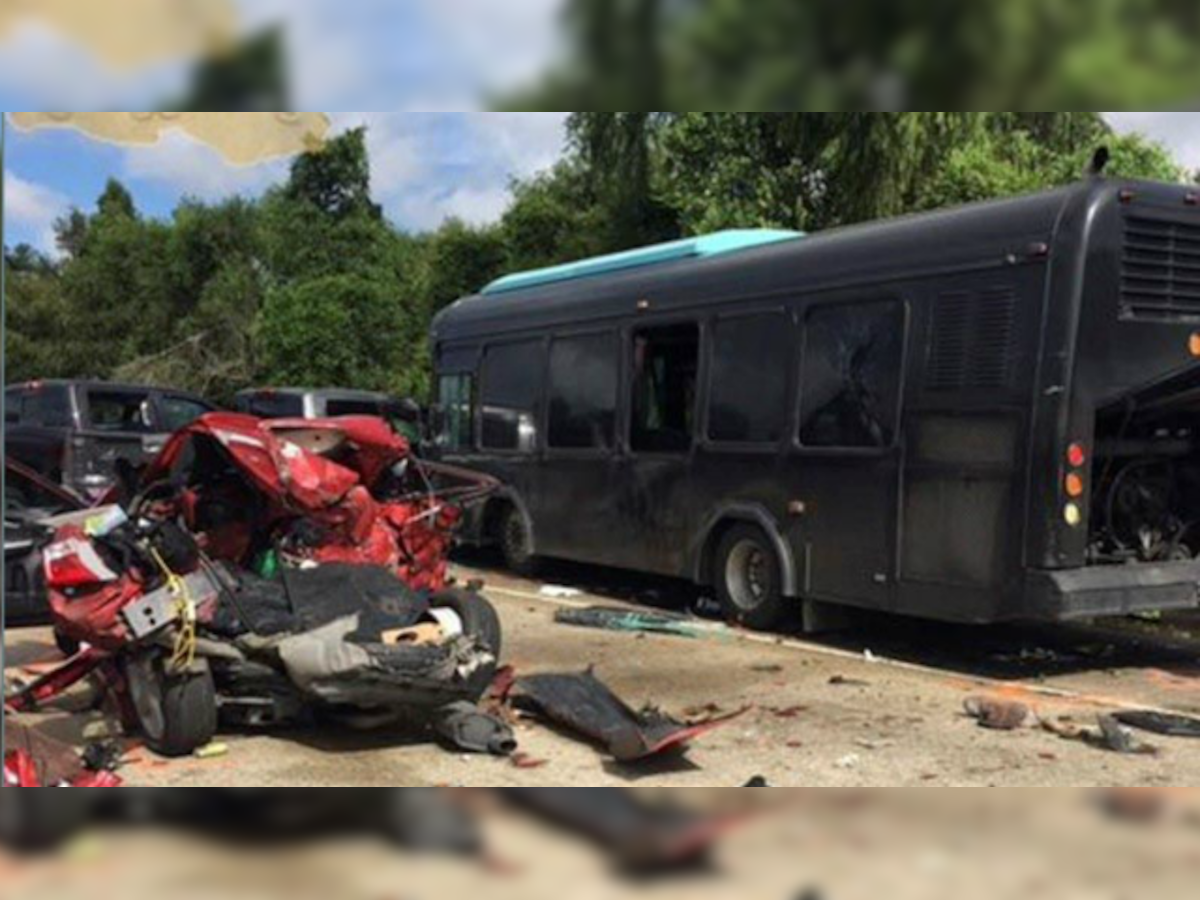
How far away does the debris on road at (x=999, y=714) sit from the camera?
7.05m

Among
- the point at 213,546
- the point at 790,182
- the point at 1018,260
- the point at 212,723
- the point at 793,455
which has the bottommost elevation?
the point at 212,723

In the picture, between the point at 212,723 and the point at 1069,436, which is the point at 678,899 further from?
the point at 1069,436

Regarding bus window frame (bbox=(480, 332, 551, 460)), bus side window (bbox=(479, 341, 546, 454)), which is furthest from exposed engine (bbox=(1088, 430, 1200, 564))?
bus side window (bbox=(479, 341, 546, 454))

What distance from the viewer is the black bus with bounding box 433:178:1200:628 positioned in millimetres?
7688

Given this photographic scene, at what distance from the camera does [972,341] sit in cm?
814

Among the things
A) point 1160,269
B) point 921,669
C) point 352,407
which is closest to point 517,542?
point 352,407

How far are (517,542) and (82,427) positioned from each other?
4.89 meters

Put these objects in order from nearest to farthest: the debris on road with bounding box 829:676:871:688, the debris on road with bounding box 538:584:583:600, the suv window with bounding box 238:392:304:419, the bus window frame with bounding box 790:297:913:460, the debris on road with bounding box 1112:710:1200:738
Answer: the debris on road with bounding box 1112:710:1200:738, the debris on road with bounding box 829:676:871:688, the bus window frame with bounding box 790:297:913:460, the debris on road with bounding box 538:584:583:600, the suv window with bounding box 238:392:304:419

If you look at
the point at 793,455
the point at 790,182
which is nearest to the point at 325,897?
the point at 793,455

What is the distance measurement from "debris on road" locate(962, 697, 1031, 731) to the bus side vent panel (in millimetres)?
1929

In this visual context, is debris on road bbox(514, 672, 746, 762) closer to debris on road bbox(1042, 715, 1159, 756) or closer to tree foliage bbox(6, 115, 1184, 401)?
debris on road bbox(1042, 715, 1159, 756)

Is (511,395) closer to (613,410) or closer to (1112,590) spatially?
(613,410)

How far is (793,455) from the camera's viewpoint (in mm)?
9578

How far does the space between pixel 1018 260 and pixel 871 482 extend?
183 cm
